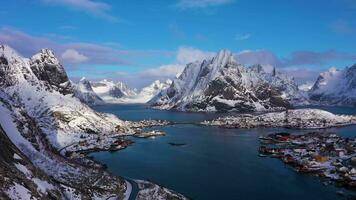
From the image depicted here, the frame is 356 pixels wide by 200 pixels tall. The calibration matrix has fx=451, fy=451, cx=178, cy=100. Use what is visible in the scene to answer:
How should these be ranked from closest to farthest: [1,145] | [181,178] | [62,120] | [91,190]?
[1,145], [91,190], [181,178], [62,120]

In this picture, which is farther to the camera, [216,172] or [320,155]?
[320,155]

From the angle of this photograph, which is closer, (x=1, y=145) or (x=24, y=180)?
(x=24, y=180)

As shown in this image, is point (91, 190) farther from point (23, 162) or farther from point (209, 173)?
point (209, 173)

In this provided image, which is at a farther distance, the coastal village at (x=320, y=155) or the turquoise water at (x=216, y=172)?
the coastal village at (x=320, y=155)

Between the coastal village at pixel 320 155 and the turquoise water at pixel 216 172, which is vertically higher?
the coastal village at pixel 320 155

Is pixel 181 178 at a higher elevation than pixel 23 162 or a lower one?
lower

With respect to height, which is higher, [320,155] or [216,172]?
[320,155]

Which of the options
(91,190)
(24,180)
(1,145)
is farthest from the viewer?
(91,190)

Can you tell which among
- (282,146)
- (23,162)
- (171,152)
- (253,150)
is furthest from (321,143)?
(23,162)
